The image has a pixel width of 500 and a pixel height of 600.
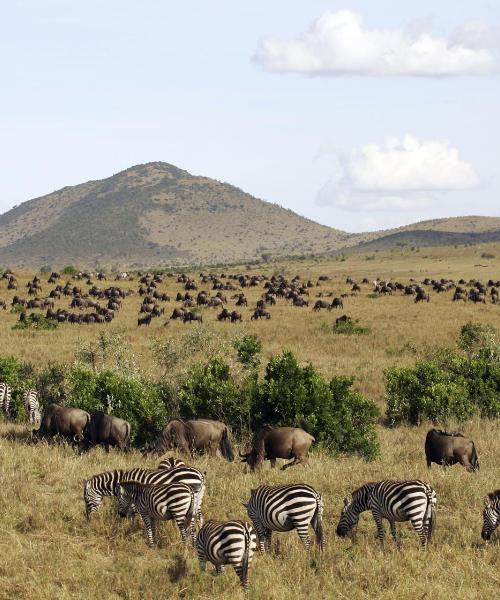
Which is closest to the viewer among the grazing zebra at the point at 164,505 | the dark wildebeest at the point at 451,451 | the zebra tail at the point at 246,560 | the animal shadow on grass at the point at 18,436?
the zebra tail at the point at 246,560

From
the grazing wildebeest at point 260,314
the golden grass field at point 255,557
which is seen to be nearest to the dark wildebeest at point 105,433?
the golden grass field at point 255,557

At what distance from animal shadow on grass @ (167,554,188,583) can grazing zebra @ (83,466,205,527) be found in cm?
112

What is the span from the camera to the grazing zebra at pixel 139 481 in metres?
12.2

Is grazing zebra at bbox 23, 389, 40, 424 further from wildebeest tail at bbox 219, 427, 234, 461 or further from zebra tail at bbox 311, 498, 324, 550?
zebra tail at bbox 311, 498, 324, 550

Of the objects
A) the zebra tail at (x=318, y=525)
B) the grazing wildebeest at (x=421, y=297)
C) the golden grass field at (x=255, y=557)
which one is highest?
the grazing wildebeest at (x=421, y=297)

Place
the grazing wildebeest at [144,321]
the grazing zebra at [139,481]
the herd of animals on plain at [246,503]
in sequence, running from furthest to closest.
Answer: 1. the grazing wildebeest at [144,321]
2. the grazing zebra at [139,481]
3. the herd of animals on plain at [246,503]

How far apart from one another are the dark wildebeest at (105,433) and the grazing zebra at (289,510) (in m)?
6.91

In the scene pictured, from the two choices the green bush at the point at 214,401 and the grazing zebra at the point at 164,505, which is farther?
the green bush at the point at 214,401

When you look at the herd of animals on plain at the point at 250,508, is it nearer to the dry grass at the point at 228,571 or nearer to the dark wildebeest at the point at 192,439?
the dry grass at the point at 228,571

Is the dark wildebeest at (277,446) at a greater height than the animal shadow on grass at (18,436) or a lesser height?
greater

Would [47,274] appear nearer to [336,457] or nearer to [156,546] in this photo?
[336,457]

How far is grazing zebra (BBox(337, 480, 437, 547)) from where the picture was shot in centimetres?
1127

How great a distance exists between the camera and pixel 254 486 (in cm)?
1425

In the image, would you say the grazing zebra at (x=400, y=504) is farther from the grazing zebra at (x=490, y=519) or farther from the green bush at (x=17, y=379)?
the green bush at (x=17, y=379)
